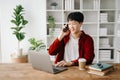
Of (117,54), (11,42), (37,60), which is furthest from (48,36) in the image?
(37,60)

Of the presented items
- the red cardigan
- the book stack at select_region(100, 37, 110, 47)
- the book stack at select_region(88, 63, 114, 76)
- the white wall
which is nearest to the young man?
the red cardigan

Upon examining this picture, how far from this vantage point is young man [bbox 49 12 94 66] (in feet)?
8.28

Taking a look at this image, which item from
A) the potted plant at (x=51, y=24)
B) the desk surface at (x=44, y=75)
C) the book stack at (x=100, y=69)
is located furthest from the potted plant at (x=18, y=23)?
the book stack at (x=100, y=69)

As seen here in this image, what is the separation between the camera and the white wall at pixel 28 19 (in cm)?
500

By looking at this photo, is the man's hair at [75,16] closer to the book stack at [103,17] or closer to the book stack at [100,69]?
the book stack at [100,69]

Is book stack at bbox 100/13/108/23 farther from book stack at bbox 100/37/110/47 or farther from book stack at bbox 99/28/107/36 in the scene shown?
book stack at bbox 100/37/110/47

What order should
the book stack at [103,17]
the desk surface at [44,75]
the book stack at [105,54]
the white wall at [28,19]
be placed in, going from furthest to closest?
the white wall at [28,19] < the book stack at [105,54] < the book stack at [103,17] < the desk surface at [44,75]

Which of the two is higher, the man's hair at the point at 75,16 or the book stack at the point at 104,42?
the man's hair at the point at 75,16

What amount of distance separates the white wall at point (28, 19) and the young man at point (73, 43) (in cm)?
246

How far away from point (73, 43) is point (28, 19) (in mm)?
2640

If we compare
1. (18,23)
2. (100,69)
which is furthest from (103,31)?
(100,69)

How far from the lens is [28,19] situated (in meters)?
5.05

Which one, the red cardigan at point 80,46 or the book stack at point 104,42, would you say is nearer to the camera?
the red cardigan at point 80,46

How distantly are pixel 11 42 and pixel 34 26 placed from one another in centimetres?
72
